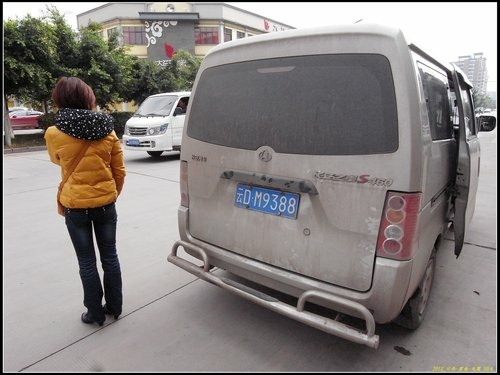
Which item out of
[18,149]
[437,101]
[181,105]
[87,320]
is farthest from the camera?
[18,149]

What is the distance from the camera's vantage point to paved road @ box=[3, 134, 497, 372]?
229 centimetres

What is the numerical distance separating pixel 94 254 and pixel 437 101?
107 inches

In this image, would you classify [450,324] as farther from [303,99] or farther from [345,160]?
[303,99]

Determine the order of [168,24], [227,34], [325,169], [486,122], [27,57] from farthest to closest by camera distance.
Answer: [227,34] < [168,24] < [27,57] < [486,122] < [325,169]

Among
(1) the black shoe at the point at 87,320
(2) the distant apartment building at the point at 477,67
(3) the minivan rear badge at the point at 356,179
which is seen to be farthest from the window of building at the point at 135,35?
(2) the distant apartment building at the point at 477,67

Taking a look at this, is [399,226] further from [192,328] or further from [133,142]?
[133,142]

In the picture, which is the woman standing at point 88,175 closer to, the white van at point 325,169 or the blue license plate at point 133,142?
the white van at point 325,169

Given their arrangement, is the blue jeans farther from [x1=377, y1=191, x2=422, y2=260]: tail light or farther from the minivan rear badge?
[x1=377, y1=191, x2=422, y2=260]: tail light

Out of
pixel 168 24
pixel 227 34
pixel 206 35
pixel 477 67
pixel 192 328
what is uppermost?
pixel 168 24

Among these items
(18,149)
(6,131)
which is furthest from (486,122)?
(6,131)

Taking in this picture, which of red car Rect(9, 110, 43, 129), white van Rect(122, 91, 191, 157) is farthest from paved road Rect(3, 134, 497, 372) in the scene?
red car Rect(9, 110, 43, 129)

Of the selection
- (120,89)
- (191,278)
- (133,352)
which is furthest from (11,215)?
(120,89)

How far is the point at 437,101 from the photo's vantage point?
257 cm

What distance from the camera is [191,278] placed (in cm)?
339
